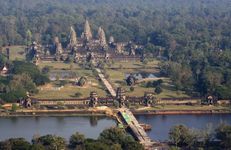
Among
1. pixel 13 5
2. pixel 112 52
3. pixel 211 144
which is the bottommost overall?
pixel 211 144

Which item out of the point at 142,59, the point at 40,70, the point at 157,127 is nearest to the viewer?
the point at 157,127

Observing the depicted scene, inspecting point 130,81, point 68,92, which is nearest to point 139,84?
point 130,81

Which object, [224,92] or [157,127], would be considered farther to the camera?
[224,92]

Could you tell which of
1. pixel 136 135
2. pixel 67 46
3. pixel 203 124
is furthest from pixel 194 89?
pixel 67 46

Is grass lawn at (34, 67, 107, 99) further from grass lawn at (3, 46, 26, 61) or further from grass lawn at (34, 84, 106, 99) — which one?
grass lawn at (3, 46, 26, 61)

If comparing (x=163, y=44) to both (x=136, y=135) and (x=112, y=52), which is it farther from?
(x=136, y=135)

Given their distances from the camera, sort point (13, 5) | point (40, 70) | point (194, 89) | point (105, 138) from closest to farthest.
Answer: point (105, 138) → point (194, 89) → point (40, 70) → point (13, 5)
